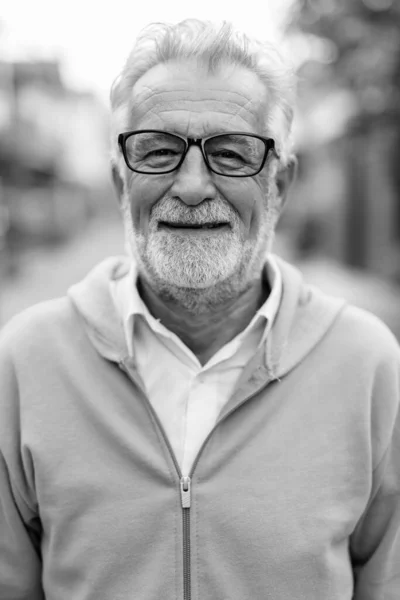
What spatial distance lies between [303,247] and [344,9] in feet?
38.8

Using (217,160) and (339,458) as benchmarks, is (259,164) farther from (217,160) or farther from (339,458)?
(339,458)

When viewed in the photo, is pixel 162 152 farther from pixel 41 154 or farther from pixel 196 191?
pixel 41 154

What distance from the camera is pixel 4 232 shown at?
664 inches

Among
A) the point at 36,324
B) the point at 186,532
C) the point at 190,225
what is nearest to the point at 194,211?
→ the point at 190,225

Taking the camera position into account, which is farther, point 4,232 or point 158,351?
point 4,232

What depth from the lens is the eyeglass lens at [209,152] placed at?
75.0 inches

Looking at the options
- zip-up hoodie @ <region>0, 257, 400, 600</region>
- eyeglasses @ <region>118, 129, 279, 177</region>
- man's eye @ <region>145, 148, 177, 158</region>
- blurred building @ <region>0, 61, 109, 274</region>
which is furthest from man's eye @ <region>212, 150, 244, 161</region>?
blurred building @ <region>0, 61, 109, 274</region>

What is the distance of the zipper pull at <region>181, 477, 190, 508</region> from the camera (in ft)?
5.91

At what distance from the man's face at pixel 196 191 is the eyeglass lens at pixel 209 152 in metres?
0.02

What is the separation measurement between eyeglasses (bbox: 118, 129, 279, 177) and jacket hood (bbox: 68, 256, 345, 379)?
410mm

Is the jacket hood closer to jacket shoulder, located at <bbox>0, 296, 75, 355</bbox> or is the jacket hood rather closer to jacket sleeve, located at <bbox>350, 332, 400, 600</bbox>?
jacket shoulder, located at <bbox>0, 296, 75, 355</bbox>

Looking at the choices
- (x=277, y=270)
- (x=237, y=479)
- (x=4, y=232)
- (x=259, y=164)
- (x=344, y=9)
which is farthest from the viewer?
(x=4, y=232)

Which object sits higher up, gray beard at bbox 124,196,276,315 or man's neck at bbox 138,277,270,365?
gray beard at bbox 124,196,276,315

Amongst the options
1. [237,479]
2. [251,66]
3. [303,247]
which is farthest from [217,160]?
[303,247]
